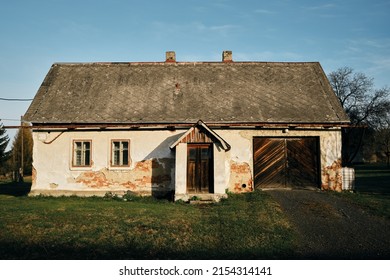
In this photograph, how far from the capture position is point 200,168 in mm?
13766

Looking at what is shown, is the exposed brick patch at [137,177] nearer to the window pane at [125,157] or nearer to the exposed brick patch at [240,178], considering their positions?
the window pane at [125,157]

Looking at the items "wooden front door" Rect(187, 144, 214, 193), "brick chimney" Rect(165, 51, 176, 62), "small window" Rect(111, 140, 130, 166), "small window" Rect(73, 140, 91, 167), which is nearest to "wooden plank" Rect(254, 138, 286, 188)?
"wooden front door" Rect(187, 144, 214, 193)

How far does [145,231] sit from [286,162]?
9156 millimetres

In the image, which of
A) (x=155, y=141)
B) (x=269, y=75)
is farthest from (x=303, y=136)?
(x=155, y=141)

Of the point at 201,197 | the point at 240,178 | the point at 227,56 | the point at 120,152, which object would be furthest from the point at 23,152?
the point at 240,178

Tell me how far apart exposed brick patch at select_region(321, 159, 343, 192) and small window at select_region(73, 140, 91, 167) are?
11891 millimetres

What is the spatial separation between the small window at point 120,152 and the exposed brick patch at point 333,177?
9.94 meters

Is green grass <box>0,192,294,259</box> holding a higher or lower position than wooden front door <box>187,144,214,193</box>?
lower

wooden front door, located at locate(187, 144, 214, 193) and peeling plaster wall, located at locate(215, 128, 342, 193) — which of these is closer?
wooden front door, located at locate(187, 144, 214, 193)

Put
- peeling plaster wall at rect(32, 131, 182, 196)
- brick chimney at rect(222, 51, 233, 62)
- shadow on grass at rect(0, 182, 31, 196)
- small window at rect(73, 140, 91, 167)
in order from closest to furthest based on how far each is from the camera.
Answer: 1. peeling plaster wall at rect(32, 131, 182, 196)
2. small window at rect(73, 140, 91, 167)
3. shadow on grass at rect(0, 182, 31, 196)
4. brick chimney at rect(222, 51, 233, 62)

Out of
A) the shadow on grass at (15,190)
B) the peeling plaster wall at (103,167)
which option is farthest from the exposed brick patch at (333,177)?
the shadow on grass at (15,190)

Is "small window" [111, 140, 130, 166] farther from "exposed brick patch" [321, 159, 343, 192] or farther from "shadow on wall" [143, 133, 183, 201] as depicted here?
"exposed brick patch" [321, 159, 343, 192]

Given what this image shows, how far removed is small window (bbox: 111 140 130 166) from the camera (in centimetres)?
1495
